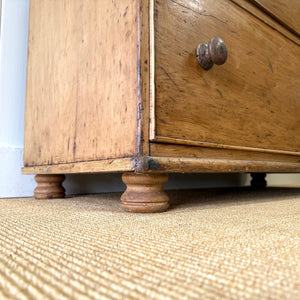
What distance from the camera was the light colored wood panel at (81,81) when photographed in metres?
0.57

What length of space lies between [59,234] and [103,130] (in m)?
0.29

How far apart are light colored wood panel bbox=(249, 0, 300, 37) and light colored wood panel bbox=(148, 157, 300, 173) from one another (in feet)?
1.43

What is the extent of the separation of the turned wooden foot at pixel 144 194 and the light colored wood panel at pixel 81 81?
55mm

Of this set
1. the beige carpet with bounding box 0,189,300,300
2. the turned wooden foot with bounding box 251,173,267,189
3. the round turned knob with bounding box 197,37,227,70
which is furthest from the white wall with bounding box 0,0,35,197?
→ the turned wooden foot with bounding box 251,173,267,189

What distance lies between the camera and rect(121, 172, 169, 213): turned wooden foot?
56cm

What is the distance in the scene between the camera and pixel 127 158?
1.80ft

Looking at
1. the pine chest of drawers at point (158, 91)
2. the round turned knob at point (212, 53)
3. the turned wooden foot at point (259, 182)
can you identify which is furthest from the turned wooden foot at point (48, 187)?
the turned wooden foot at point (259, 182)

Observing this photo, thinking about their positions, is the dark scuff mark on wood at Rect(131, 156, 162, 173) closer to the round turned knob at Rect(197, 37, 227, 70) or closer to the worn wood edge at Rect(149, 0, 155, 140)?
the worn wood edge at Rect(149, 0, 155, 140)

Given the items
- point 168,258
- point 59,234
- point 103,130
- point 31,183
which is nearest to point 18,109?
point 31,183

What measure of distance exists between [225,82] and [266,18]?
29 centimetres

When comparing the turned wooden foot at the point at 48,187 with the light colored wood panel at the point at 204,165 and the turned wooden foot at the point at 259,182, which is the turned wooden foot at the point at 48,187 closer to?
the light colored wood panel at the point at 204,165

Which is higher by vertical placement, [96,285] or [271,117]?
[271,117]

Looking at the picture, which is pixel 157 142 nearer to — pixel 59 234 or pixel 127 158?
pixel 127 158

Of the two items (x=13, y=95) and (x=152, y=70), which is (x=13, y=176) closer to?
(x=13, y=95)
